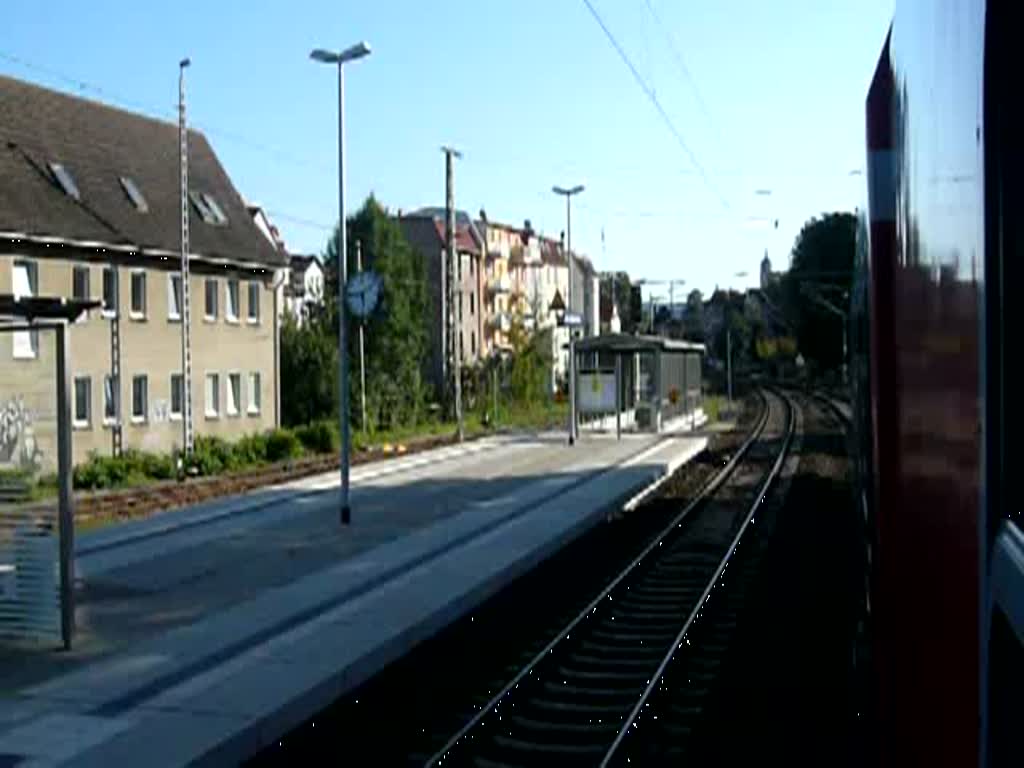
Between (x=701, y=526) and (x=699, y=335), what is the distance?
10849cm

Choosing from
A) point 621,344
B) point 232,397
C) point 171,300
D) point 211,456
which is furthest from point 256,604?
point 232,397

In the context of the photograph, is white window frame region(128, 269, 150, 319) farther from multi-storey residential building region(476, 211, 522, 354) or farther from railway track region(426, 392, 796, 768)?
multi-storey residential building region(476, 211, 522, 354)

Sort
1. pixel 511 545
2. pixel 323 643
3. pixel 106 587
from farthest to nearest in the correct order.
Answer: pixel 511 545
pixel 106 587
pixel 323 643

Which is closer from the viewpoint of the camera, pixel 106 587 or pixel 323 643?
pixel 323 643

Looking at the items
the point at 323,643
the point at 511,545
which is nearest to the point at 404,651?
the point at 323,643

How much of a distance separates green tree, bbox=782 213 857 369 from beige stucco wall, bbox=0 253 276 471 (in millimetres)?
25500

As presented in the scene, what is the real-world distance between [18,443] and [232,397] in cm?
3261

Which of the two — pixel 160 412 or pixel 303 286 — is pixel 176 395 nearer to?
pixel 160 412

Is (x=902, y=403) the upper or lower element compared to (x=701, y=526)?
upper

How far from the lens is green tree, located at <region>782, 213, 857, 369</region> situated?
66312mm

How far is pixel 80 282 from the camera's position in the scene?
38.1 meters

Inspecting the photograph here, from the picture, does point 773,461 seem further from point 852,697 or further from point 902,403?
point 902,403

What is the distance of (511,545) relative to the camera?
2022 cm

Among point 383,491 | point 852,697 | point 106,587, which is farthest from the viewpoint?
point 383,491
